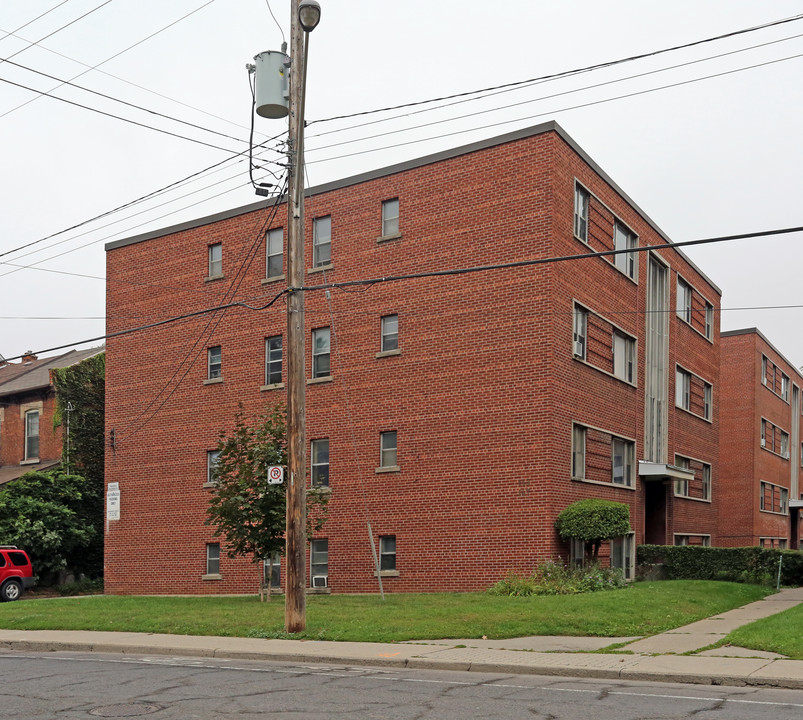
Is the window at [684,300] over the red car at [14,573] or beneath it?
over

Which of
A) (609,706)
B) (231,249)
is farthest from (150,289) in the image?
(609,706)

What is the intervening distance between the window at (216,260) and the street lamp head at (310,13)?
16.3 meters

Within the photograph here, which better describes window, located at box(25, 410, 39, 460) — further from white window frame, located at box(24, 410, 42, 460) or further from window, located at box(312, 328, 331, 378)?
window, located at box(312, 328, 331, 378)

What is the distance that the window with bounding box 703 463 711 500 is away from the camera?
132ft

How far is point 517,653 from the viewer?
15352 mm

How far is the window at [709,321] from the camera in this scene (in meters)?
41.7

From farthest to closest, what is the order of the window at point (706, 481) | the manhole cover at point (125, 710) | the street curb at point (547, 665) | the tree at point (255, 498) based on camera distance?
1. the window at point (706, 481)
2. the tree at point (255, 498)
3. the street curb at point (547, 665)
4. the manhole cover at point (125, 710)

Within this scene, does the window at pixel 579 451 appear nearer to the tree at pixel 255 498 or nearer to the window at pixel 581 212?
the window at pixel 581 212

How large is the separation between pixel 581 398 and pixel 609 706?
697 inches

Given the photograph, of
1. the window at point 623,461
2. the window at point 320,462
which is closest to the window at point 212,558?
the window at point 320,462

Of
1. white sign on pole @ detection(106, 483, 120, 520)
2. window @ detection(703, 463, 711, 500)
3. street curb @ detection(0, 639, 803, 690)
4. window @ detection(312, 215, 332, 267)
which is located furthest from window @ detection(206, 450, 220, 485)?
window @ detection(703, 463, 711, 500)

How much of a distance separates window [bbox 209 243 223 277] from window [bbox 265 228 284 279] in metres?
1.96

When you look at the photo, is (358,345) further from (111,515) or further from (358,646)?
(358,646)

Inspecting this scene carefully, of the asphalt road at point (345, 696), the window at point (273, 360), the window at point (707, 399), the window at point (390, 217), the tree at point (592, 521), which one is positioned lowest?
the asphalt road at point (345, 696)
